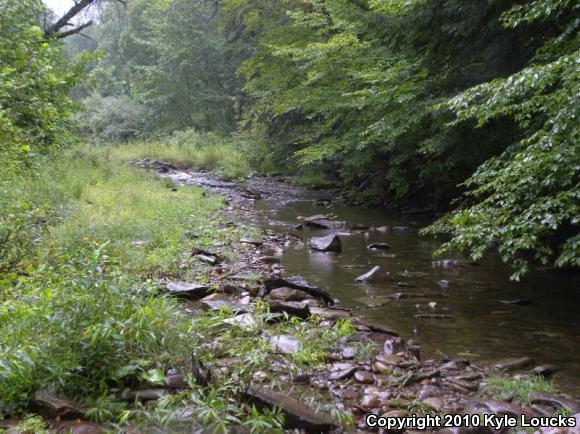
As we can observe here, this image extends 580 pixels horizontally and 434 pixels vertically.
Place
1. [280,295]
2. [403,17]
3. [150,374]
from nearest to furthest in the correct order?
[150,374] < [280,295] < [403,17]

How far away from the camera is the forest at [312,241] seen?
318cm

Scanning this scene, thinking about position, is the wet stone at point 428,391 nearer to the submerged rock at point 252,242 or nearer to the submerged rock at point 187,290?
the submerged rock at point 187,290

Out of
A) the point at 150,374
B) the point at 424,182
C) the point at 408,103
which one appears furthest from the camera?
the point at 424,182

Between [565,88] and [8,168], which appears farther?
[8,168]

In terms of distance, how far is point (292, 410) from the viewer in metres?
3.15

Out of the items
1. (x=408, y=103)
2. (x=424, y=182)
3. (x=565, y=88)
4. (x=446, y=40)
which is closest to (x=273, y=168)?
(x=424, y=182)

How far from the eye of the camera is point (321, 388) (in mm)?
3672

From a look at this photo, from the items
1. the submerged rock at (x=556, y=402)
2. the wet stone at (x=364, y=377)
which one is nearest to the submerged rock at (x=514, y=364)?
the submerged rock at (x=556, y=402)

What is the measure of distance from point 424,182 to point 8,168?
399 inches

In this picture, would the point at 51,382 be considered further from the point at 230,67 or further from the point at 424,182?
the point at 230,67

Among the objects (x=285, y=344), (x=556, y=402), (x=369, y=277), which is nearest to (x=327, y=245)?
(x=369, y=277)

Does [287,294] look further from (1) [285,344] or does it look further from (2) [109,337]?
(2) [109,337]

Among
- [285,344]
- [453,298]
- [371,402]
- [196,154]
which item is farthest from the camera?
[196,154]

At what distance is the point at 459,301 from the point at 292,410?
3942 millimetres
